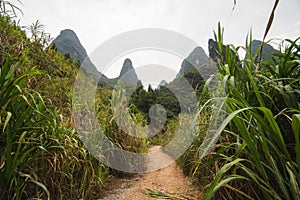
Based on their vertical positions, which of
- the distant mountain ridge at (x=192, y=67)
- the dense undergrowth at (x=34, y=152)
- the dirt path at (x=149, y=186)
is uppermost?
the distant mountain ridge at (x=192, y=67)

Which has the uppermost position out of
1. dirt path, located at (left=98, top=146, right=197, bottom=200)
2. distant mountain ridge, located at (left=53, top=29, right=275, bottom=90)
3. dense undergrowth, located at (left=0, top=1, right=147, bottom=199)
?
distant mountain ridge, located at (left=53, top=29, right=275, bottom=90)

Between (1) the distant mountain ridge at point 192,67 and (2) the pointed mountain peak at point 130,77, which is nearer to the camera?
(1) the distant mountain ridge at point 192,67

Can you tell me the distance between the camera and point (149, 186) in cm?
196

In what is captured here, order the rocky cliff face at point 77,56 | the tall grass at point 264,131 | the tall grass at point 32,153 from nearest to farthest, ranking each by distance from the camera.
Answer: the tall grass at point 264,131 → the tall grass at point 32,153 → the rocky cliff face at point 77,56

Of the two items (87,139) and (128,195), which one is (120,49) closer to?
(87,139)

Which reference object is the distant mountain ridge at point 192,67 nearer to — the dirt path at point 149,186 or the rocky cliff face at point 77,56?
the rocky cliff face at point 77,56

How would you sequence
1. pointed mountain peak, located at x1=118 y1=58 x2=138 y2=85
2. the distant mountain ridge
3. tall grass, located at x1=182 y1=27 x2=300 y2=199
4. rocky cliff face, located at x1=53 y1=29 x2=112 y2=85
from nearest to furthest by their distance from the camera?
1. tall grass, located at x1=182 y1=27 x2=300 y2=199
2. the distant mountain ridge
3. pointed mountain peak, located at x1=118 y1=58 x2=138 y2=85
4. rocky cliff face, located at x1=53 y1=29 x2=112 y2=85

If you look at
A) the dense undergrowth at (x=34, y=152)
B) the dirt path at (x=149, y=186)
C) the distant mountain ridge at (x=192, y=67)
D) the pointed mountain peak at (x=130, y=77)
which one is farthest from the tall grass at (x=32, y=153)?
the pointed mountain peak at (x=130, y=77)

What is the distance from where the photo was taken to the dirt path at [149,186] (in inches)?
65.6

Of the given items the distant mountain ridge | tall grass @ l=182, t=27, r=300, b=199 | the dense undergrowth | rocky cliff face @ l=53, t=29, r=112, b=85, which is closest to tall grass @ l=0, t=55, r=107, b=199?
the dense undergrowth

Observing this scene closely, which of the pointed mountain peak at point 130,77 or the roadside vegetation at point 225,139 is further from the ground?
the pointed mountain peak at point 130,77

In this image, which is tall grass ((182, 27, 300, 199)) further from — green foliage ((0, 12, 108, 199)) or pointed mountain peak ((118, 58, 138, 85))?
pointed mountain peak ((118, 58, 138, 85))

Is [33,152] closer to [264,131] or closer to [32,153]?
[32,153]

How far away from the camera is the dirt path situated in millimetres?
1666
